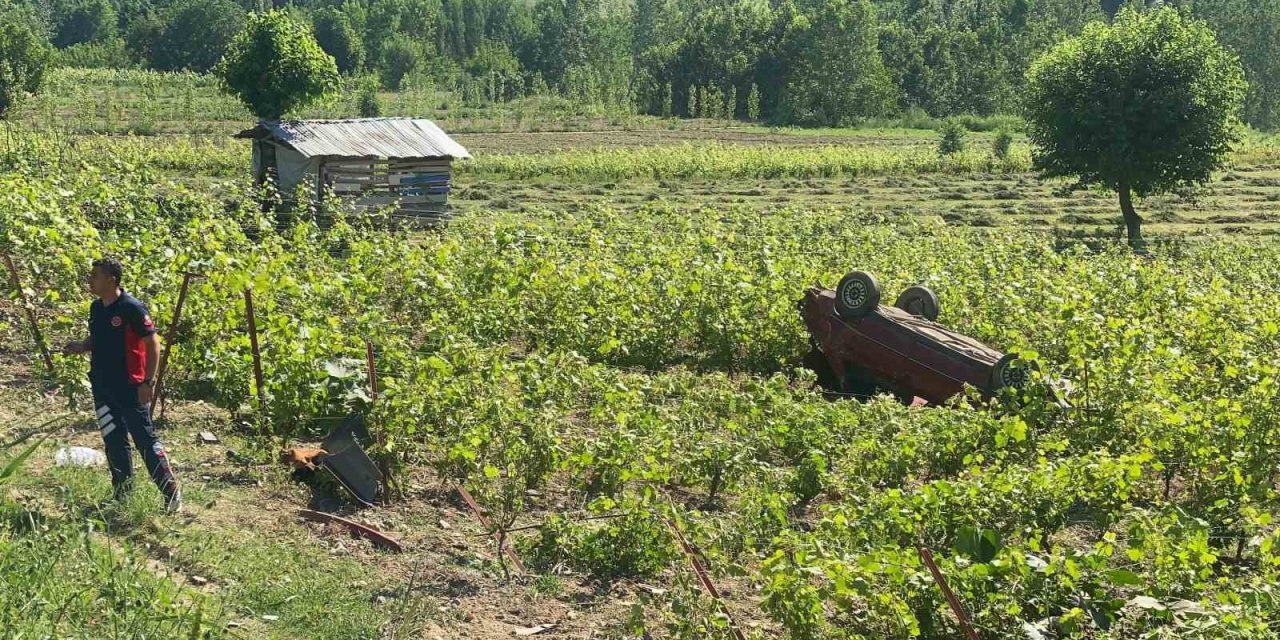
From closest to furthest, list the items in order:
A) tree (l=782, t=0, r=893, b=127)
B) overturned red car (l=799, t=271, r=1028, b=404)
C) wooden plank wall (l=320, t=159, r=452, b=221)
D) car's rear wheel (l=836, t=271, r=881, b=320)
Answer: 1. overturned red car (l=799, t=271, r=1028, b=404)
2. car's rear wheel (l=836, t=271, r=881, b=320)
3. wooden plank wall (l=320, t=159, r=452, b=221)
4. tree (l=782, t=0, r=893, b=127)

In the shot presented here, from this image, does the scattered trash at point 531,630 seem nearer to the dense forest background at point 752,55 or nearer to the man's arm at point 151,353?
the man's arm at point 151,353

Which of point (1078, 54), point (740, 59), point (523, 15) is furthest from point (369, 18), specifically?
point (1078, 54)

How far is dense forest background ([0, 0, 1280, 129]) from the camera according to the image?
54.2m

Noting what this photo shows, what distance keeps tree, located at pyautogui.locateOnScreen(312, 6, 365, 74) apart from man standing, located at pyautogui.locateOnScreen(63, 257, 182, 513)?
62.9m

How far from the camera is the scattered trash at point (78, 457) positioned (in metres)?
6.39

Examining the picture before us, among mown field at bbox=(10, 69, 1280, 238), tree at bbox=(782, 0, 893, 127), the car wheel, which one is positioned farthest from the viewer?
tree at bbox=(782, 0, 893, 127)

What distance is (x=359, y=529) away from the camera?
6312 millimetres

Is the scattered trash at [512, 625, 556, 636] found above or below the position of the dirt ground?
below

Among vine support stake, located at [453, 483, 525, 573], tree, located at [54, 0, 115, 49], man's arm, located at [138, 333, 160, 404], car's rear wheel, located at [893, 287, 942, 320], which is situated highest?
tree, located at [54, 0, 115, 49]

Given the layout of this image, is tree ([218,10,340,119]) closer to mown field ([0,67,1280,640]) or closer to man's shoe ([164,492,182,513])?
mown field ([0,67,1280,640])

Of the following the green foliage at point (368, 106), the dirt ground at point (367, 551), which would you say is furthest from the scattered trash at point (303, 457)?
the green foliage at point (368, 106)

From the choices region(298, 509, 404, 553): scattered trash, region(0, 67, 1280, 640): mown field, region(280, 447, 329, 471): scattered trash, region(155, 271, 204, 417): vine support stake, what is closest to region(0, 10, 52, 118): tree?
region(0, 67, 1280, 640): mown field

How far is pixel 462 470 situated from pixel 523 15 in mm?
89170

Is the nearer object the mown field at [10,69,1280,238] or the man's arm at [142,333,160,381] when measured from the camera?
the man's arm at [142,333,160,381]
